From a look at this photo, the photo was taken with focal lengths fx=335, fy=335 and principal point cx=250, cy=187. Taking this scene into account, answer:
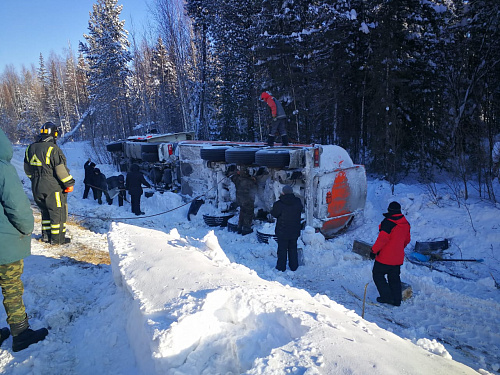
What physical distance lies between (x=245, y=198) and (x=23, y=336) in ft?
17.4

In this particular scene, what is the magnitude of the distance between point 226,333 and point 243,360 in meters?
0.26

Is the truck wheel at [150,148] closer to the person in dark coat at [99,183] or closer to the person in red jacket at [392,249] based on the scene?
the person in dark coat at [99,183]

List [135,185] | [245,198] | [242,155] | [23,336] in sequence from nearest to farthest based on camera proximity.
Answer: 1. [23,336]
2. [242,155]
3. [245,198]
4. [135,185]

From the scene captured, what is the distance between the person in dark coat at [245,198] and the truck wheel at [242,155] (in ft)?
0.68

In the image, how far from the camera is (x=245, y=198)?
776 cm

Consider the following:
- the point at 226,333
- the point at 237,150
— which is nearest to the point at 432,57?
the point at 237,150

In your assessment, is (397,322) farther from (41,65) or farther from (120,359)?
(41,65)

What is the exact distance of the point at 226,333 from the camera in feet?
7.54

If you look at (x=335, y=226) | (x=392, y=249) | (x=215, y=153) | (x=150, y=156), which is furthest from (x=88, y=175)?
(x=392, y=249)

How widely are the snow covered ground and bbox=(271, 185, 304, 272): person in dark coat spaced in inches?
10.5

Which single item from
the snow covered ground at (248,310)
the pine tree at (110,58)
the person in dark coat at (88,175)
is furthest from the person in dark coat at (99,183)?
the pine tree at (110,58)

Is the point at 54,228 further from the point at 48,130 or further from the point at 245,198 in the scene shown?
the point at 245,198

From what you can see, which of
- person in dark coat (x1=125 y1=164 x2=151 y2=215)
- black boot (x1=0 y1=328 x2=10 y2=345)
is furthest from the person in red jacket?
person in dark coat (x1=125 y1=164 x2=151 y2=215)

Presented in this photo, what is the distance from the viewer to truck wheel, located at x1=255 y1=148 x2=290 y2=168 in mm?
6883
